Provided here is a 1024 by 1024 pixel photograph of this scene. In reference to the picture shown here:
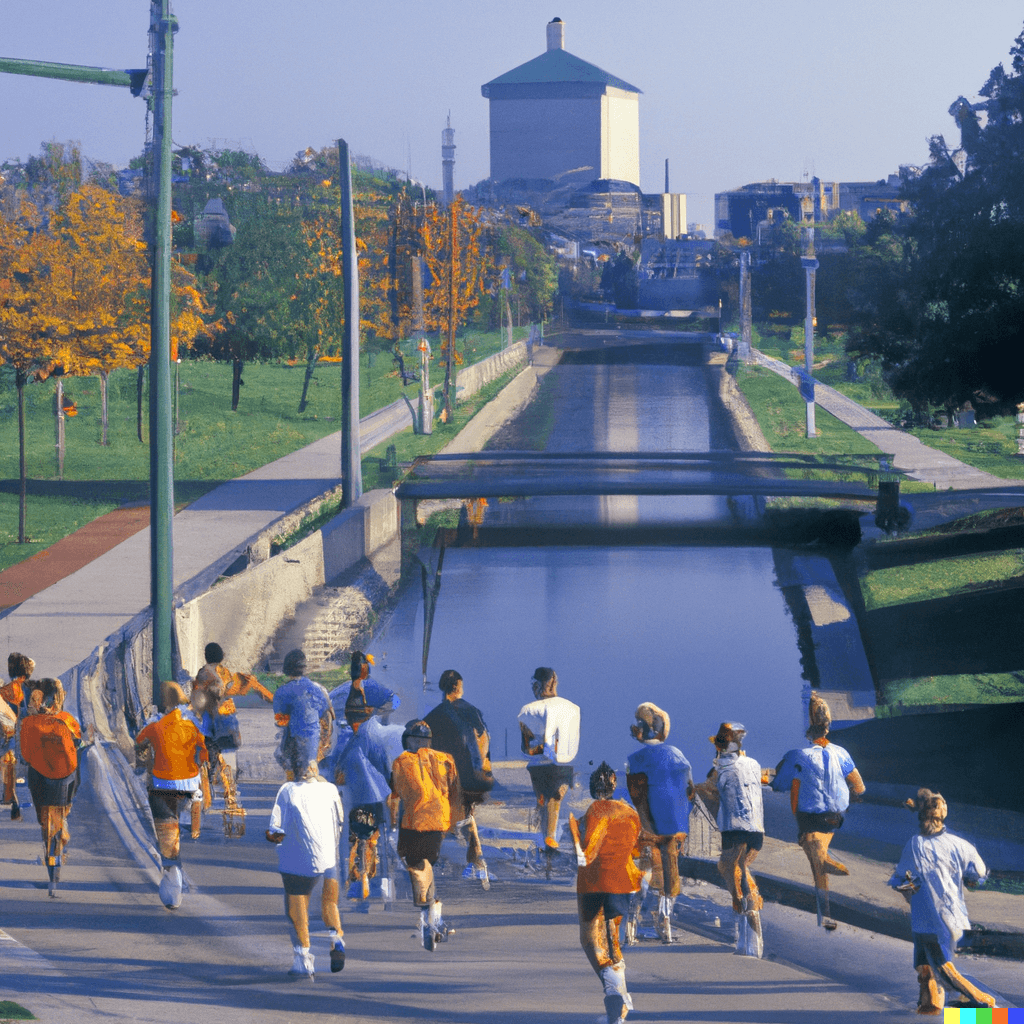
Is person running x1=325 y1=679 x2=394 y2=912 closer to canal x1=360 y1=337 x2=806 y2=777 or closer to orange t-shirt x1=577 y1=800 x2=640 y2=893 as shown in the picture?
orange t-shirt x1=577 y1=800 x2=640 y2=893

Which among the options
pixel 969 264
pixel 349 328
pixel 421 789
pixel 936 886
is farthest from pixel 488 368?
pixel 936 886

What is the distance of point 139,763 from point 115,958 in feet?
5.49

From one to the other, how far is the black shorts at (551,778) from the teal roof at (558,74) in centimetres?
14732

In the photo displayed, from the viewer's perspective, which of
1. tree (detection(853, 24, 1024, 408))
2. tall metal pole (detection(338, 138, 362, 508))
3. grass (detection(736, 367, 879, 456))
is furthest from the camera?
grass (detection(736, 367, 879, 456))

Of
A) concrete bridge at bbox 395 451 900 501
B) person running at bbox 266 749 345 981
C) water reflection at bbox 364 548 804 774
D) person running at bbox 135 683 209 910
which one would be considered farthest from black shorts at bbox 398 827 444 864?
concrete bridge at bbox 395 451 900 501

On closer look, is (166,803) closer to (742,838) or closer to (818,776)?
(742,838)

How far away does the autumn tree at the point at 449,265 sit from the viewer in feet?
138

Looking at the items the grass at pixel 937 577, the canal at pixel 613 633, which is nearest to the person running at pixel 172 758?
the canal at pixel 613 633

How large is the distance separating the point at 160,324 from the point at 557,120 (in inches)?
5727

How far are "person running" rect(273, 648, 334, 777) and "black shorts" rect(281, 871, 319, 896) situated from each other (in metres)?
1.72

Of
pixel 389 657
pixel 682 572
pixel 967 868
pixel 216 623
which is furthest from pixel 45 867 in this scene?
pixel 682 572

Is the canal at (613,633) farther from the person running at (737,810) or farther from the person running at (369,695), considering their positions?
the person running at (737,810)

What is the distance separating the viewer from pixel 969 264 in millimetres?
18938

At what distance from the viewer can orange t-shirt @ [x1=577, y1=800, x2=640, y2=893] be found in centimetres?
708
